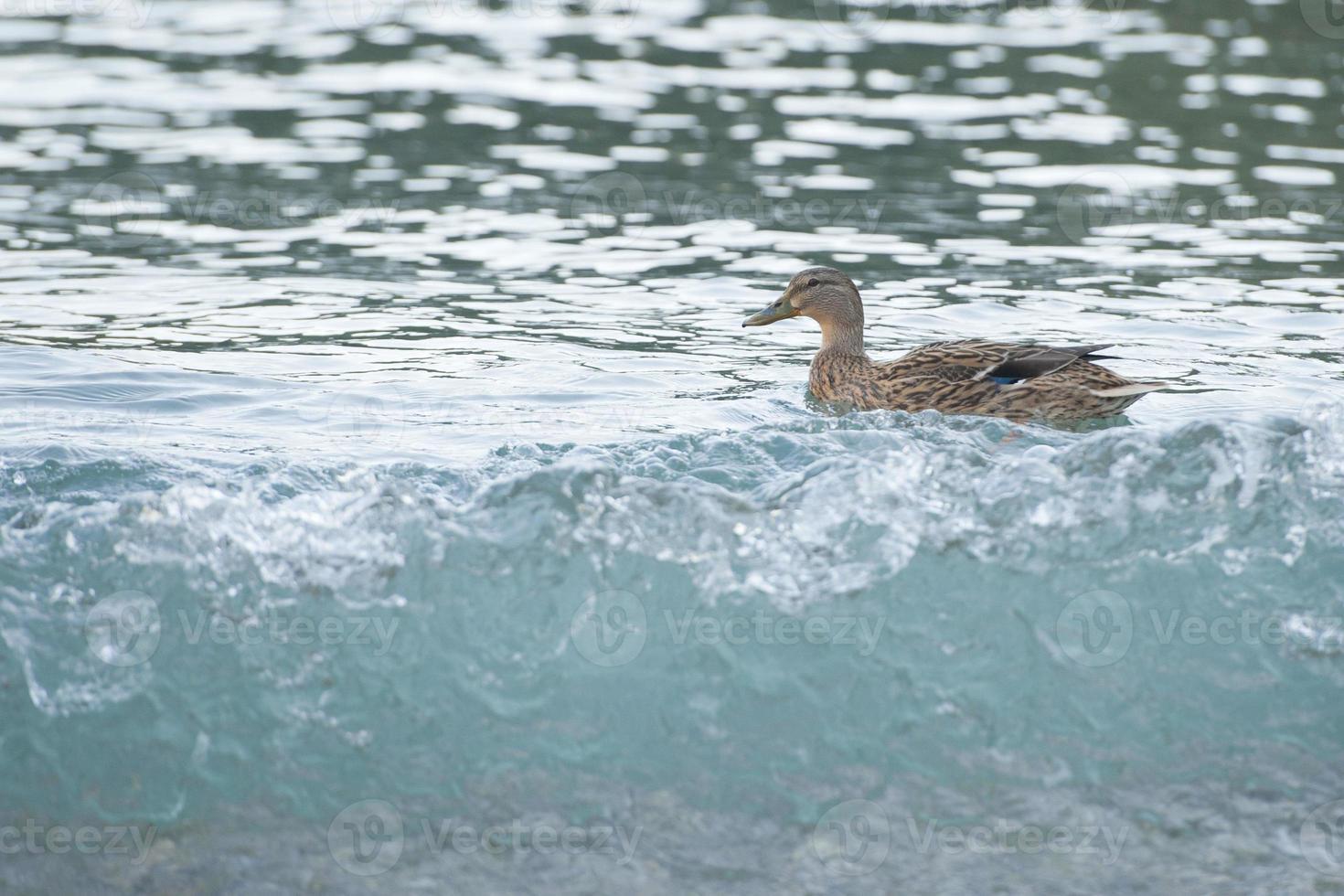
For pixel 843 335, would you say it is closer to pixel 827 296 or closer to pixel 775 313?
pixel 827 296

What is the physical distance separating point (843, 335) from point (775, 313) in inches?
18.2

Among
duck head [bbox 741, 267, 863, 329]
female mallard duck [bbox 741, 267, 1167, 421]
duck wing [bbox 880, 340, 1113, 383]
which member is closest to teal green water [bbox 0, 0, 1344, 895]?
female mallard duck [bbox 741, 267, 1167, 421]

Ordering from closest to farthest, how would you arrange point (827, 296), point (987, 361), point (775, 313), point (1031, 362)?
point (1031, 362), point (987, 361), point (827, 296), point (775, 313)

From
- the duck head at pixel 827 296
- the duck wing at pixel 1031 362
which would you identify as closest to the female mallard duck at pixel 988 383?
the duck wing at pixel 1031 362

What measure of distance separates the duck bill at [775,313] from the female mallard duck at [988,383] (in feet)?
1.92

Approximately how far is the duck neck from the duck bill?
24 centimetres

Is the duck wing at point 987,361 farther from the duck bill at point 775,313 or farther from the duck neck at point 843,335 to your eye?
the duck bill at point 775,313

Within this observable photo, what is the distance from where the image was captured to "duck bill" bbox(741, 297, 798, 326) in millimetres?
8969

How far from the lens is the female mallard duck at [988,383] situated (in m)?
7.80

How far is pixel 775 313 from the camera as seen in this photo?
29.7ft

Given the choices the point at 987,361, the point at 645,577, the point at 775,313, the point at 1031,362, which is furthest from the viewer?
the point at 775,313

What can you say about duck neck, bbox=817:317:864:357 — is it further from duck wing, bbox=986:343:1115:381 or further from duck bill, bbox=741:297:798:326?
duck wing, bbox=986:343:1115:381

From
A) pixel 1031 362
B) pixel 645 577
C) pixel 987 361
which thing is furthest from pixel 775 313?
pixel 645 577

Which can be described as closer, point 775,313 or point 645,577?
point 645,577
